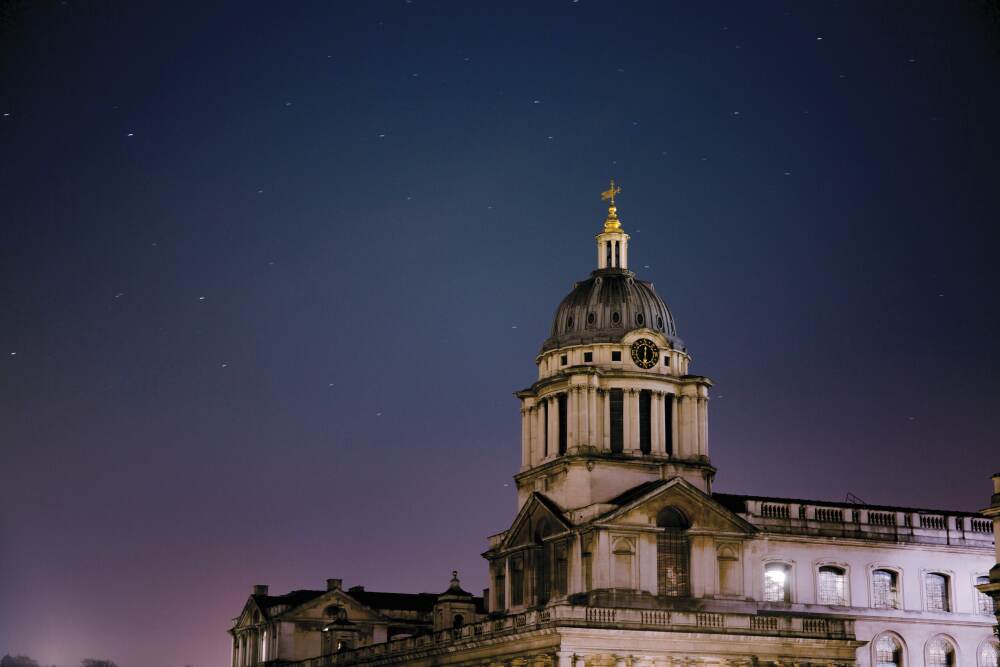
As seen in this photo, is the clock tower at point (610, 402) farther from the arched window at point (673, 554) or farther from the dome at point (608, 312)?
the arched window at point (673, 554)

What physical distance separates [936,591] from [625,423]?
2154cm

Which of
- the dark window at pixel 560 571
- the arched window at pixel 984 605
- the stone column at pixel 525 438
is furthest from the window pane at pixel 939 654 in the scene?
the stone column at pixel 525 438

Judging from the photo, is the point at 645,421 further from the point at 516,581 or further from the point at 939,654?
the point at 939,654

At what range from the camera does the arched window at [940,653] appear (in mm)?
103188

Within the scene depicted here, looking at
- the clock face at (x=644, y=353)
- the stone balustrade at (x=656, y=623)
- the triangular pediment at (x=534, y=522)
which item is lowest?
the stone balustrade at (x=656, y=623)

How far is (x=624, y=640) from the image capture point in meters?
91.1

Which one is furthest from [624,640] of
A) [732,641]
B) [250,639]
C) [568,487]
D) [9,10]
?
[250,639]

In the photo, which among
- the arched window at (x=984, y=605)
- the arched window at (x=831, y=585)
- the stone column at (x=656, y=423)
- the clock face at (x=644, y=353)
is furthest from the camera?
the arched window at (x=984, y=605)

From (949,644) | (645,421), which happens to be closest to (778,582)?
(949,644)

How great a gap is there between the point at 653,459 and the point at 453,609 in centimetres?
1984

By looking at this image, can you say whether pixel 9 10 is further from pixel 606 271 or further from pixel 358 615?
pixel 358 615

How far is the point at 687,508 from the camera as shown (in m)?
99.0

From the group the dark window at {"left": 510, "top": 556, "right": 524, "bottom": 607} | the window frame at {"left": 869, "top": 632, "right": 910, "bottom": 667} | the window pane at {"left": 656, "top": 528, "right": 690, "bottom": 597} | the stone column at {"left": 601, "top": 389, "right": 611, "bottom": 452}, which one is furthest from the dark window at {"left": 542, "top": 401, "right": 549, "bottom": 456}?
the window frame at {"left": 869, "top": 632, "right": 910, "bottom": 667}

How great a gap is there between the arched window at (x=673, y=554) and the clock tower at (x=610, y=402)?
333cm
